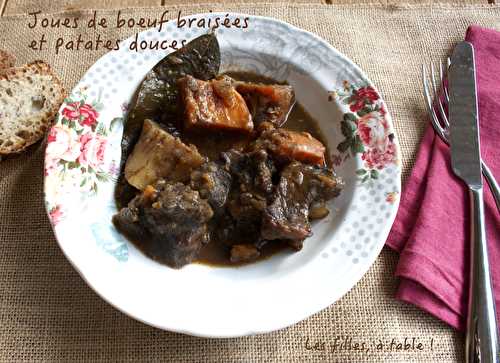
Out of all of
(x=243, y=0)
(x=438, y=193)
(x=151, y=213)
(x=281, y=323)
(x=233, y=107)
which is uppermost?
(x=243, y=0)

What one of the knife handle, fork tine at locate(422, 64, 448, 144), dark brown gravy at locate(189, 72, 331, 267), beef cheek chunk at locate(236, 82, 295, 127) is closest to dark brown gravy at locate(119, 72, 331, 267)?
dark brown gravy at locate(189, 72, 331, 267)

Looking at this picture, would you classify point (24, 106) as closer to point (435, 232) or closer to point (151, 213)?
point (151, 213)

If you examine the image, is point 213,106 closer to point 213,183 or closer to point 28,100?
point 213,183

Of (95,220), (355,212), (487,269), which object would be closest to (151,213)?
(95,220)

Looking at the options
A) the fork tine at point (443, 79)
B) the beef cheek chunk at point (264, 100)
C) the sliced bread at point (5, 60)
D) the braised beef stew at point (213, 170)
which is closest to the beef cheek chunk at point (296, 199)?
the braised beef stew at point (213, 170)

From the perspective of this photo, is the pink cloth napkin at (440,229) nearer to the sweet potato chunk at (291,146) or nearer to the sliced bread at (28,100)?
the sweet potato chunk at (291,146)

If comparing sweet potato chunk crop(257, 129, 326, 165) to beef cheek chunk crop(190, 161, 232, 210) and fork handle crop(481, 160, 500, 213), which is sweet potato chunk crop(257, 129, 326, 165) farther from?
fork handle crop(481, 160, 500, 213)
